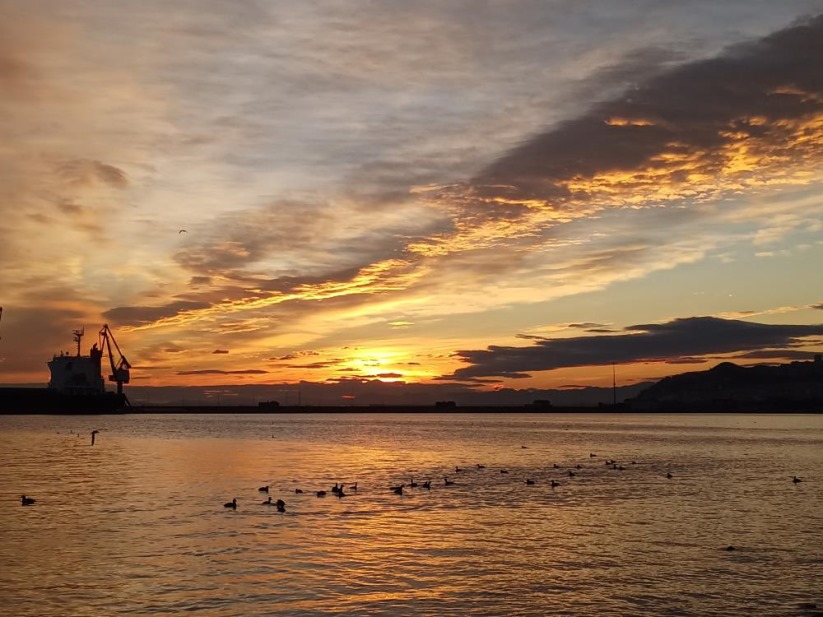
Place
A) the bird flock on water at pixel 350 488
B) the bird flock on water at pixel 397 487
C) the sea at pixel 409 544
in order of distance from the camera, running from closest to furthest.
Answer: the sea at pixel 409 544 < the bird flock on water at pixel 350 488 < the bird flock on water at pixel 397 487

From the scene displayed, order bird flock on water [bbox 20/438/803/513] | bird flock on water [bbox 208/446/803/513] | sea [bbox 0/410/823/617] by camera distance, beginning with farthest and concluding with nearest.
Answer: bird flock on water [bbox 208/446/803/513]
bird flock on water [bbox 20/438/803/513]
sea [bbox 0/410/823/617]

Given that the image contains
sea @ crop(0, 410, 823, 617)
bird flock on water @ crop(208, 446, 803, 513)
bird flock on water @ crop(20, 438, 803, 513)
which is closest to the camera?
sea @ crop(0, 410, 823, 617)

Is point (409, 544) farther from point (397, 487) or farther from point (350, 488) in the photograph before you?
point (350, 488)

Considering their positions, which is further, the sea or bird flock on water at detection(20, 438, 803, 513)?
bird flock on water at detection(20, 438, 803, 513)

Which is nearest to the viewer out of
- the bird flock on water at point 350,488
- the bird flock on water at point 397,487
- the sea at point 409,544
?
the sea at point 409,544

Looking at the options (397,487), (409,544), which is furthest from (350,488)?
(409,544)

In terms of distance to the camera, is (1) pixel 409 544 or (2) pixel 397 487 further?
(2) pixel 397 487

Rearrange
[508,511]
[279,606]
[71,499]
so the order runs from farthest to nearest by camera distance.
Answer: [71,499] < [508,511] < [279,606]

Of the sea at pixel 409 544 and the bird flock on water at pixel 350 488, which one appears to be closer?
the sea at pixel 409 544

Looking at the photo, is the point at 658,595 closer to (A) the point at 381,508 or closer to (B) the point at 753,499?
(A) the point at 381,508

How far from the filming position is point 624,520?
42.1 meters

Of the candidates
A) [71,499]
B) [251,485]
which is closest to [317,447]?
[251,485]

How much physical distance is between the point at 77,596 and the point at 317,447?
88.3 metres

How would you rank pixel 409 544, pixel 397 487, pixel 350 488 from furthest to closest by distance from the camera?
1. pixel 350 488
2. pixel 397 487
3. pixel 409 544
